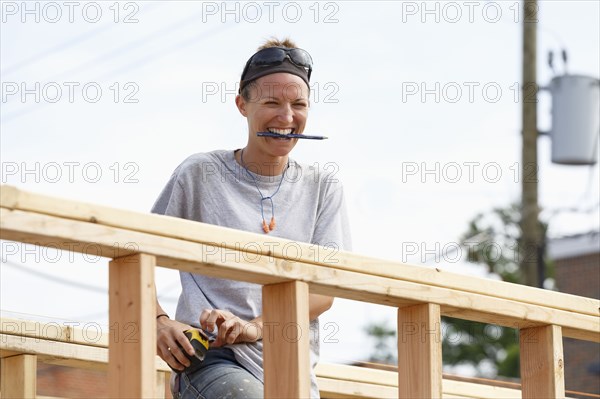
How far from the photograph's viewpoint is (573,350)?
85.9 feet

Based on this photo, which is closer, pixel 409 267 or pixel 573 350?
pixel 409 267

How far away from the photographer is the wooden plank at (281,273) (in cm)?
269

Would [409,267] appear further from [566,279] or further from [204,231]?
[566,279]

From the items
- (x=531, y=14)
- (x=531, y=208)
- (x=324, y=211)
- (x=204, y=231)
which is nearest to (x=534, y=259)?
(x=531, y=208)

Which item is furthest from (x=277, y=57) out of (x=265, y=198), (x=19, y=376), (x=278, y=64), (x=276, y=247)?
(x=19, y=376)

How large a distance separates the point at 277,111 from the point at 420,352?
105cm

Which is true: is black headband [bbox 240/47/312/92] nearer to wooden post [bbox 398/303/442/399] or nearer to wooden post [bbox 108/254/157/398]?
wooden post [bbox 398/303/442/399]

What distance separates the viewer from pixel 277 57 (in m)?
4.08

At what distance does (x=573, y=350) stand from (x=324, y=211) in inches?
910

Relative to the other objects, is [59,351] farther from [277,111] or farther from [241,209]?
[277,111]

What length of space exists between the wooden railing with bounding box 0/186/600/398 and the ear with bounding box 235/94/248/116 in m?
1.04

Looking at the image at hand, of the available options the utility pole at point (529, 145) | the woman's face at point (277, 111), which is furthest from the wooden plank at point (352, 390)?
the utility pole at point (529, 145)

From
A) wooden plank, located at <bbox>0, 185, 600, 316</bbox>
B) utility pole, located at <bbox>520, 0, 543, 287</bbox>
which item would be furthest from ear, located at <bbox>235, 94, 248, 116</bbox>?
utility pole, located at <bbox>520, 0, 543, 287</bbox>

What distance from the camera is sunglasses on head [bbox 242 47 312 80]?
13.4 ft
